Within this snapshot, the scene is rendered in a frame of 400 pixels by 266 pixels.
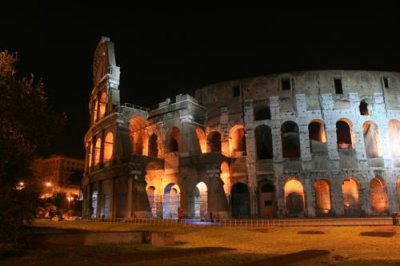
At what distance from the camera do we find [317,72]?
3322cm

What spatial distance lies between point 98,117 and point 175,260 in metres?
35.0

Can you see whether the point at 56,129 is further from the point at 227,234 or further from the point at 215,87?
the point at 215,87

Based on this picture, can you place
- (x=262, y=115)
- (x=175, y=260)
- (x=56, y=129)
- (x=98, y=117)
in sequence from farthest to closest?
(x=98, y=117) → (x=262, y=115) → (x=56, y=129) → (x=175, y=260)

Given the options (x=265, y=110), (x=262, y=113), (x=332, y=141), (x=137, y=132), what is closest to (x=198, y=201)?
(x=262, y=113)

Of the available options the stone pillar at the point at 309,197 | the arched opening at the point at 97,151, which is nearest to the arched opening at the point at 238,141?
the stone pillar at the point at 309,197

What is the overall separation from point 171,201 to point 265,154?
36.4ft

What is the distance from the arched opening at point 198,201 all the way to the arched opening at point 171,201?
2.98m

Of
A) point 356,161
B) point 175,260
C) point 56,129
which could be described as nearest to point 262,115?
point 356,161

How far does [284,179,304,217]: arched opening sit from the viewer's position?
109 feet

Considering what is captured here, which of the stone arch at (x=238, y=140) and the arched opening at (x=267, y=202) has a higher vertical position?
the stone arch at (x=238, y=140)

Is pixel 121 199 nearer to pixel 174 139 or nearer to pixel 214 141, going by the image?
pixel 174 139

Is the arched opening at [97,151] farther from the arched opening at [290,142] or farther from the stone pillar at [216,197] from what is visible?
the arched opening at [290,142]

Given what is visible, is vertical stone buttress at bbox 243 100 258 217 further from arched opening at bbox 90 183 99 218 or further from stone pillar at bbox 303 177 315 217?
arched opening at bbox 90 183 99 218

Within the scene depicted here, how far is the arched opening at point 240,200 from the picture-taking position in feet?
110
